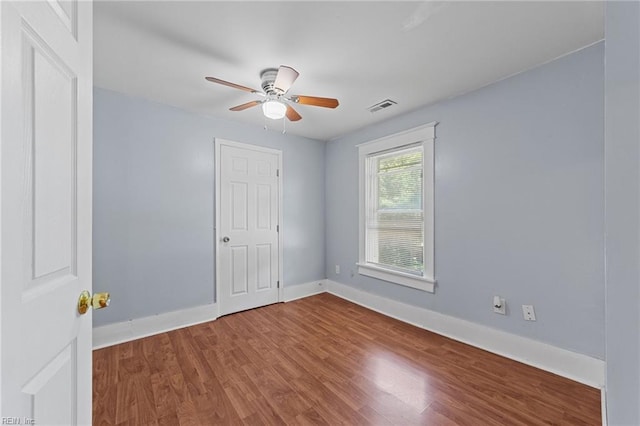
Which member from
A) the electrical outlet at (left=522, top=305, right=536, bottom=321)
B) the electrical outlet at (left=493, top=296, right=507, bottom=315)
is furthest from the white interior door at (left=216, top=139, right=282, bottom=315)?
the electrical outlet at (left=522, top=305, right=536, bottom=321)

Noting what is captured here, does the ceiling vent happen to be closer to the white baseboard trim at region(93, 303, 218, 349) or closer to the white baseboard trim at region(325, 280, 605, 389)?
the white baseboard trim at region(325, 280, 605, 389)

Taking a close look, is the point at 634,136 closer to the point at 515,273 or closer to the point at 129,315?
the point at 515,273

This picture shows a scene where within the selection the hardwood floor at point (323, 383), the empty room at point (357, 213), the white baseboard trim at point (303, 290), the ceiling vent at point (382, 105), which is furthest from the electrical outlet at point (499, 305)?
the white baseboard trim at point (303, 290)

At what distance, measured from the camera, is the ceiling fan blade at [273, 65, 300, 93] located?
1774 mm

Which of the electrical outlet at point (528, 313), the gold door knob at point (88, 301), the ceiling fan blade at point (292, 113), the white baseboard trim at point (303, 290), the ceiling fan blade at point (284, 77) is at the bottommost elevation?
the white baseboard trim at point (303, 290)

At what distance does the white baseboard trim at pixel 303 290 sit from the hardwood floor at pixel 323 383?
3.30 ft

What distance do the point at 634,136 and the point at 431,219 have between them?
8.41ft

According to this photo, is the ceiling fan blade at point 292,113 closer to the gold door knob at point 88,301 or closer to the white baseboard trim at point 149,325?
the gold door knob at point 88,301

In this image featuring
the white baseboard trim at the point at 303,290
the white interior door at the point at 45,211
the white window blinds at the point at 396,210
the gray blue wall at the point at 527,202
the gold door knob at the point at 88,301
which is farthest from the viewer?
the white baseboard trim at the point at 303,290

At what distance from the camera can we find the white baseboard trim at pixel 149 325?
246 centimetres

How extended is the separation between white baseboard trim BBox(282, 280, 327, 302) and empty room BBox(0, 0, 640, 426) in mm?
137

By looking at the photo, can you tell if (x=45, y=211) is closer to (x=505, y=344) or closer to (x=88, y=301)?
(x=88, y=301)

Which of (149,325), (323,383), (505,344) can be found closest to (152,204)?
(149,325)

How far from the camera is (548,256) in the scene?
2070 millimetres
